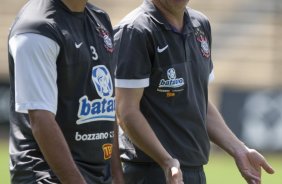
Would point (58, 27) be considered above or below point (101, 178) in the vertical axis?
above

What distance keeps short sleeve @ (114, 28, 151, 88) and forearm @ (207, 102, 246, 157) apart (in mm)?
598

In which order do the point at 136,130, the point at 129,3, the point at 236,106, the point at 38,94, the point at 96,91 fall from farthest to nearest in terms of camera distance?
the point at 129,3, the point at 236,106, the point at 136,130, the point at 96,91, the point at 38,94

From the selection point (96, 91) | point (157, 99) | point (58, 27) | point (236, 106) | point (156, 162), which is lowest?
point (236, 106)

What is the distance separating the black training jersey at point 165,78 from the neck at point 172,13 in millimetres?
37

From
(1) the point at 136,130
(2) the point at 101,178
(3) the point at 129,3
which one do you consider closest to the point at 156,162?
(1) the point at 136,130

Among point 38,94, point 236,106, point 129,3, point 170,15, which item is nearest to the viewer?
point 38,94

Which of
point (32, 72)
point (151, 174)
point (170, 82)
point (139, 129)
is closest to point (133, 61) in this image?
Answer: point (170, 82)

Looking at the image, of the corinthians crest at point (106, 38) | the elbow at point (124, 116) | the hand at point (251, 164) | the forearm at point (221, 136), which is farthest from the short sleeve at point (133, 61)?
the hand at point (251, 164)

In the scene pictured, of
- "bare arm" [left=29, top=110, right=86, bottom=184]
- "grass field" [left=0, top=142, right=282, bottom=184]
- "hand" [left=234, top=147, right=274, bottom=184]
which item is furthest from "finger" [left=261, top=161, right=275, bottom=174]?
"grass field" [left=0, top=142, right=282, bottom=184]

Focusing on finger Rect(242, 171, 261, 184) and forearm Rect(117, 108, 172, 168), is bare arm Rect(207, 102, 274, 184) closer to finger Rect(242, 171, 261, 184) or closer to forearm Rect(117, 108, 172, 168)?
finger Rect(242, 171, 261, 184)

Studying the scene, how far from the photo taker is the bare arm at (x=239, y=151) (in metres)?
4.79

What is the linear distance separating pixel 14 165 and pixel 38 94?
0.41 meters

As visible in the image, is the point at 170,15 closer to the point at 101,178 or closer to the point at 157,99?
the point at 157,99

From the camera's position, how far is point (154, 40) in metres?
4.59
